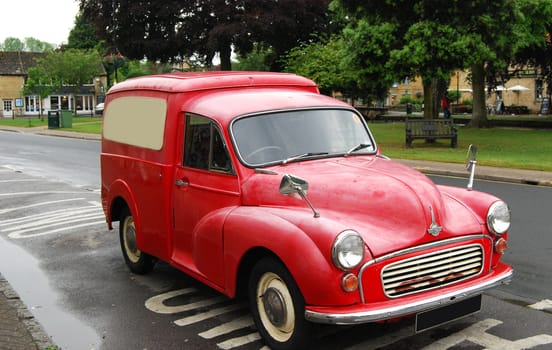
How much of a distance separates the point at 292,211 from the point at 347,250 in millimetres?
692

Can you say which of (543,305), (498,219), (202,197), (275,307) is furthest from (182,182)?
(543,305)

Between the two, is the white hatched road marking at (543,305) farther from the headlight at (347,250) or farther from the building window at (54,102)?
the building window at (54,102)

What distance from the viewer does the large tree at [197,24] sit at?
3709 cm

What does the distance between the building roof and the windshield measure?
81.6 meters

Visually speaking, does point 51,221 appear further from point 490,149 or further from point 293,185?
point 490,149

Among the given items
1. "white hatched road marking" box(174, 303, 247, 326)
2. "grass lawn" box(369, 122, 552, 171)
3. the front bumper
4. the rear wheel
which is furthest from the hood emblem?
"grass lawn" box(369, 122, 552, 171)

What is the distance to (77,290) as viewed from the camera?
659cm

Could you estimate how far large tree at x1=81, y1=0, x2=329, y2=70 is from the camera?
37.1m

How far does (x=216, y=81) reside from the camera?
6125 mm

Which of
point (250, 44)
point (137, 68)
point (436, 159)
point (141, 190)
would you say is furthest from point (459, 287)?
point (137, 68)

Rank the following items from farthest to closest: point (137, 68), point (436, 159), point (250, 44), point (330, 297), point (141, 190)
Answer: point (137, 68) → point (250, 44) → point (436, 159) → point (141, 190) → point (330, 297)

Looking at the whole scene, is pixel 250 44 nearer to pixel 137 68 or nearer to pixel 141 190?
pixel 141 190

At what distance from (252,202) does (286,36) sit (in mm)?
37058

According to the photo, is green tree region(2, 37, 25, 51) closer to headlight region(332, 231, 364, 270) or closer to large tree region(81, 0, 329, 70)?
large tree region(81, 0, 329, 70)
